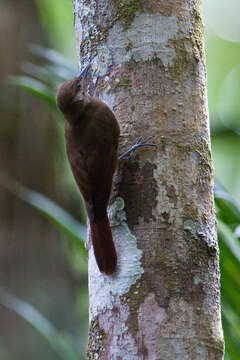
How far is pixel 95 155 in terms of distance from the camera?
1873 mm

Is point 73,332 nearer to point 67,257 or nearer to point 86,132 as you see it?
point 67,257

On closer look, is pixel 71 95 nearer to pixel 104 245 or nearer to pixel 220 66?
pixel 104 245

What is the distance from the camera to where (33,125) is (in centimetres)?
432

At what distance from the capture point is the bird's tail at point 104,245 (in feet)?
5.28

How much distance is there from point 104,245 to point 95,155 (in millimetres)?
348

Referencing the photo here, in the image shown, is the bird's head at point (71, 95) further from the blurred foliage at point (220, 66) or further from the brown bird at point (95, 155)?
the blurred foliage at point (220, 66)

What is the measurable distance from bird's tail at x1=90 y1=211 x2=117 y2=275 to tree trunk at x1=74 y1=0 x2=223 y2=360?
0.08 ft

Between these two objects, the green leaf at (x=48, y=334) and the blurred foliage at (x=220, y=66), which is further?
the blurred foliage at (x=220, y=66)

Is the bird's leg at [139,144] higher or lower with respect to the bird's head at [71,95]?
lower

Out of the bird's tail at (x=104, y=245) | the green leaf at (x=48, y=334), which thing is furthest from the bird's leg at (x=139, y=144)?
the green leaf at (x=48, y=334)

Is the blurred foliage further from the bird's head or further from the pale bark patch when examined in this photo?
the pale bark patch

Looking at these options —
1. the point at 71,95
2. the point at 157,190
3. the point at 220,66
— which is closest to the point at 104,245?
the point at 157,190

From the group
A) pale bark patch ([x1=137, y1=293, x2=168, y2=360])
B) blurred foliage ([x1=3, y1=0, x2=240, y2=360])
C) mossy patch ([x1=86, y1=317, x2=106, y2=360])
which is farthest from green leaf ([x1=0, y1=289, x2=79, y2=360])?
blurred foliage ([x1=3, y1=0, x2=240, y2=360])

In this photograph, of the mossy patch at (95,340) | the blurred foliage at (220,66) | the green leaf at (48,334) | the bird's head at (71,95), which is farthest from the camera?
the blurred foliage at (220,66)
